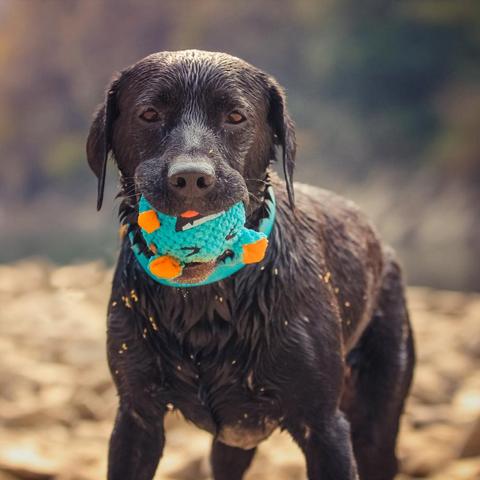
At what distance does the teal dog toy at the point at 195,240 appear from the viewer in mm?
2631

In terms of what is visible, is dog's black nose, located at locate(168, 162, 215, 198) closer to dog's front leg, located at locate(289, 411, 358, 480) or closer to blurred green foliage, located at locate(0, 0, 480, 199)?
dog's front leg, located at locate(289, 411, 358, 480)

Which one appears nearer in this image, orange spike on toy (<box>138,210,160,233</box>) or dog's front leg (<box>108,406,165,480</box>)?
orange spike on toy (<box>138,210,160,233</box>)

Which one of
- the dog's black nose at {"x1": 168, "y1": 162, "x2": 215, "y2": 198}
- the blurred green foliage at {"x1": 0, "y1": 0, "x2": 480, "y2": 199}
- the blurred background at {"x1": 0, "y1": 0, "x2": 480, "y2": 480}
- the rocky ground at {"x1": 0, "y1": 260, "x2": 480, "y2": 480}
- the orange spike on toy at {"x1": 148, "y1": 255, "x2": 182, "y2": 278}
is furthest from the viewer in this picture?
the blurred green foliage at {"x1": 0, "y1": 0, "x2": 480, "y2": 199}

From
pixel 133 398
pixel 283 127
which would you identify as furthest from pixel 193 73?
pixel 133 398

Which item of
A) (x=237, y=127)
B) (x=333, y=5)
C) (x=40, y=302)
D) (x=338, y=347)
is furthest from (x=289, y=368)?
(x=333, y=5)

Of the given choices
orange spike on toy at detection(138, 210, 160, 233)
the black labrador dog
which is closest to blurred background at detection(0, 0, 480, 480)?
the black labrador dog

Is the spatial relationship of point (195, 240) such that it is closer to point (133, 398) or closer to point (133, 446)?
point (133, 398)

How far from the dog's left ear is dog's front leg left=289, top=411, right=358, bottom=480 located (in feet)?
2.56

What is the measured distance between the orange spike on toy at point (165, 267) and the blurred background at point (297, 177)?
176cm

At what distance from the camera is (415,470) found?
451 cm

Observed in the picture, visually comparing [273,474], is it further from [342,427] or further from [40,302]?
[40,302]

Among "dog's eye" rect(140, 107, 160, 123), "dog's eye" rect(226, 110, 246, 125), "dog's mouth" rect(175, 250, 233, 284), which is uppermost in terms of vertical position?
"dog's eye" rect(226, 110, 246, 125)

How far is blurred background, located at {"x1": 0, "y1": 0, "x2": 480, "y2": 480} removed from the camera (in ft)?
16.6

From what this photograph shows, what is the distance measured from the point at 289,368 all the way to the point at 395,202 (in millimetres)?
16066
